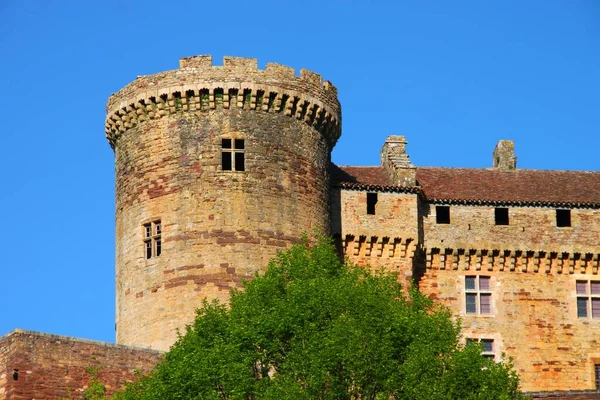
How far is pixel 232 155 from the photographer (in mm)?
49750

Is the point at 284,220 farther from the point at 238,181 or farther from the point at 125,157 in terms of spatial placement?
the point at 125,157

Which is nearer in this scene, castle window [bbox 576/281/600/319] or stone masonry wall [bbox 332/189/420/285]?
stone masonry wall [bbox 332/189/420/285]

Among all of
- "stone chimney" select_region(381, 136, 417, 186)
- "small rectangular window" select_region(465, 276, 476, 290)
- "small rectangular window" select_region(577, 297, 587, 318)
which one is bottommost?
"small rectangular window" select_region(577, 297, 587, 318)

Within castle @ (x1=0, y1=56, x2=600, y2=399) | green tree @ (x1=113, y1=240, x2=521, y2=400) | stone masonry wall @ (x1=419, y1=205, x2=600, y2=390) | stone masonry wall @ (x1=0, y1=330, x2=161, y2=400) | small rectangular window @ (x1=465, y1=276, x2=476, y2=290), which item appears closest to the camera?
green tree @ (x1=113, y1=240, x2=521, y2=400)

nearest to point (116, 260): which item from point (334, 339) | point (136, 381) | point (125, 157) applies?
point (125, 157)

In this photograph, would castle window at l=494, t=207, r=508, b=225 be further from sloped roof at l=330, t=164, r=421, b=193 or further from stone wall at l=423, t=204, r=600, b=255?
sloped roof at l=330, t=164, r=421, b=193

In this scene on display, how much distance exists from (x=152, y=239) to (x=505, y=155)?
14.8 meters

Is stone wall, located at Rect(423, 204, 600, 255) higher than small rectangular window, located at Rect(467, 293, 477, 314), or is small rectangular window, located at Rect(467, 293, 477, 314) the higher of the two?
stone wall, located at Rect(423, 204, 600, 255)

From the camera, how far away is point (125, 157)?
169 feet

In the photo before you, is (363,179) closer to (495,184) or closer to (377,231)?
(377,231)

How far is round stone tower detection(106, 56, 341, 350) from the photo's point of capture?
160 feet

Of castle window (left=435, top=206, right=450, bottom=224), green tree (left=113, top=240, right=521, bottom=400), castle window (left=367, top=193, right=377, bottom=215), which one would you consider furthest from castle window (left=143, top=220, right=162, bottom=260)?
castle window (left=435, top=206, right=450, bottom=224)

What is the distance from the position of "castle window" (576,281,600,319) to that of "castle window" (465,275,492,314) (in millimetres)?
2781

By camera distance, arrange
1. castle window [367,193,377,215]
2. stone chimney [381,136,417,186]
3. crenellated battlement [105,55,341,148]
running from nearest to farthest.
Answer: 1. crenellated battlement [105,55,341,148]
2. castle window [367,193,377,215]
3. stone chimney [381,136,417,186]
